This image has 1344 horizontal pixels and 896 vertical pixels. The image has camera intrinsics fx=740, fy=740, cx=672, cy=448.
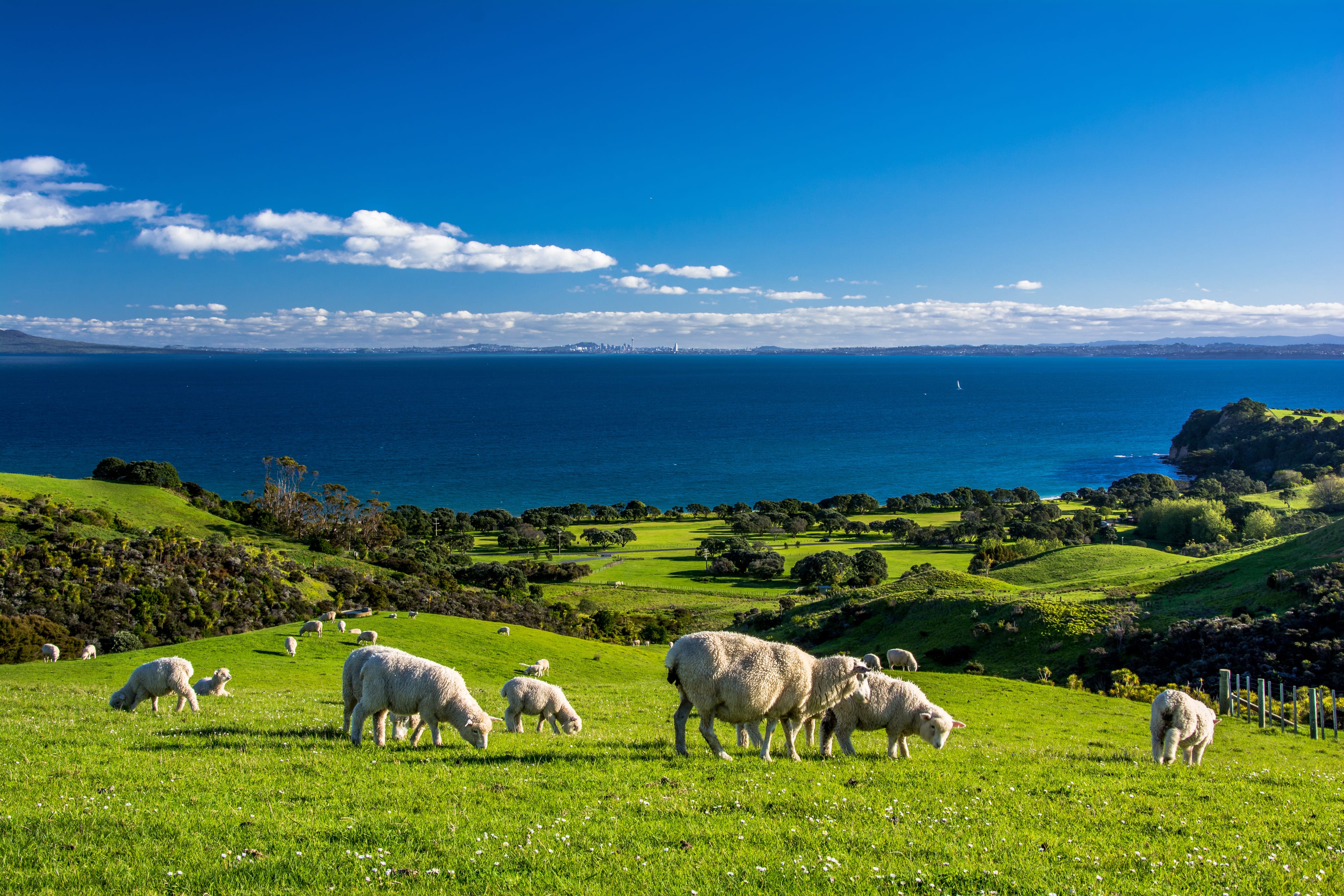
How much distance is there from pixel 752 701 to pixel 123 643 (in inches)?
1065

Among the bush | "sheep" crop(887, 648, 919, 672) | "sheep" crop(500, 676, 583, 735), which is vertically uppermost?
"sheep" crop(500, 676, 583, 735)

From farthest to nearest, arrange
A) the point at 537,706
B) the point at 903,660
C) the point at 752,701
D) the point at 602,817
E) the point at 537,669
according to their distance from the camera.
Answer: the point at 903,660 → the point at 537,669 → the point at 537,706 → the point at 752,701 → the point at 602,817

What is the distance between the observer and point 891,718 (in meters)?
13.7

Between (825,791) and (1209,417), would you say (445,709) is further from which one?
(1209,417)

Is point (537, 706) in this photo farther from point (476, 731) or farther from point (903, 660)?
point (903, 660)

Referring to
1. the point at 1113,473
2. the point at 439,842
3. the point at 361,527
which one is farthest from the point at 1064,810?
the point at 1113,473

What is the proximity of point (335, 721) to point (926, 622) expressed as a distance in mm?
34291

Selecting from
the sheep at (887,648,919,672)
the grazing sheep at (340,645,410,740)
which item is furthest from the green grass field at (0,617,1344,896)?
the sheep at (887,648,919,672)

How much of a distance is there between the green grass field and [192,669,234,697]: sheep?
10.8 ft

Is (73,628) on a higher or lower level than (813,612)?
higher

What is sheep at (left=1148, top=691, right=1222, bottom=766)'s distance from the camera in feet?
47.6

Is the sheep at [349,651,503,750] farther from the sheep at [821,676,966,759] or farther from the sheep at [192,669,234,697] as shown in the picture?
the sheep at [192,669,234,697]

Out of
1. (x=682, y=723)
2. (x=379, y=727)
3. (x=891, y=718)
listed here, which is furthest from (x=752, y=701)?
(x=379, y=727)

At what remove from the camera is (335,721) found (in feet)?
48.3
